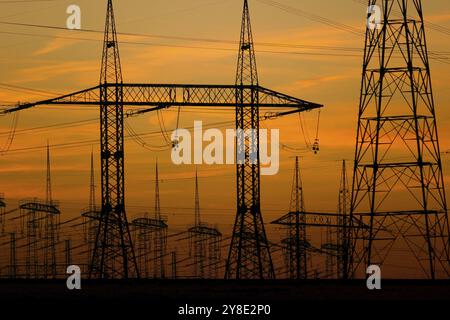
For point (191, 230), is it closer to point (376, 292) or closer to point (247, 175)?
point (247, 175)

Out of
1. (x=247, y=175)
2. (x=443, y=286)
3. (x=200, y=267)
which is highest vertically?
(x=247, y=175)

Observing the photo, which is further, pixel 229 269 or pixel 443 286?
pixel 229 269

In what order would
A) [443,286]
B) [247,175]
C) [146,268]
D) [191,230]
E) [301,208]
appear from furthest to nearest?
[146,268], [191,230], [301,208], [247,175], [443,286]

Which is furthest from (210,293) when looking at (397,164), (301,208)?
(301,208)

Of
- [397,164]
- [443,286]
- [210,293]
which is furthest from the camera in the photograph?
[397,164]
